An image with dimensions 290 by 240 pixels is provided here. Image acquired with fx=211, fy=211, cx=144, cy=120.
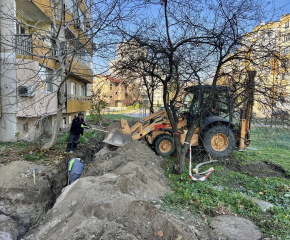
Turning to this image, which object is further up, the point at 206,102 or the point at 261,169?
the point at 206,102

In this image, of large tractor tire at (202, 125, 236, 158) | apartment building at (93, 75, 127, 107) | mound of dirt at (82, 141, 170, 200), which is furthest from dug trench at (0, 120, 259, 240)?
apartment building at (93, 75, 127, 107)

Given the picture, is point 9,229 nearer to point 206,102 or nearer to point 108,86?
point 206,102

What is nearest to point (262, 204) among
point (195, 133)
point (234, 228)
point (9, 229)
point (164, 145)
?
point (234, 228)

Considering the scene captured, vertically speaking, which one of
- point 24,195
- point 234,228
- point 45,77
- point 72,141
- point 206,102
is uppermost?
point 45,77

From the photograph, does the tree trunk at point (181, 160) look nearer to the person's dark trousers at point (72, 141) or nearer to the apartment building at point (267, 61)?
the apartment building at point (267, 61)

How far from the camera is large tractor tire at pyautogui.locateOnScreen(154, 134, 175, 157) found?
7.95m

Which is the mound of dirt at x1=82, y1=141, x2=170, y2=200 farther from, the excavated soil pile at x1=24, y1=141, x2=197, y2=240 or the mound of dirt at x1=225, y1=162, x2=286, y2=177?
the mound of dirt at x1=225, y1=162, x2=286, y2=177

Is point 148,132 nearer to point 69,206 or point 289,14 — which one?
point 69,206

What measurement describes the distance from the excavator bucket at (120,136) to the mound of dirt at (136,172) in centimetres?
54

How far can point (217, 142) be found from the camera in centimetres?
768

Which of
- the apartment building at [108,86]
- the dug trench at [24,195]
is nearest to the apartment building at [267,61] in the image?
the apartment building at [108,86]

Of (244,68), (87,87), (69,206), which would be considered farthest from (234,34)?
(87,87)

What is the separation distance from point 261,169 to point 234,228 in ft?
13.2

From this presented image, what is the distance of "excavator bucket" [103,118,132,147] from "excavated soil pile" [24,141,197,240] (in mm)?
3146
